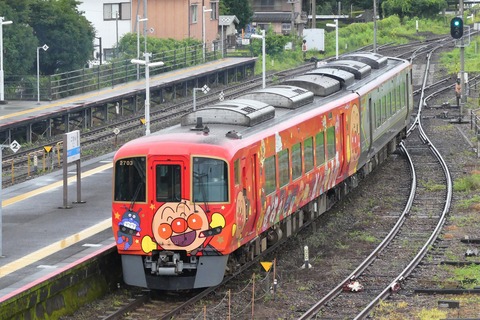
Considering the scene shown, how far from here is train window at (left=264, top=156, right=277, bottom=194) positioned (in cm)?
1844

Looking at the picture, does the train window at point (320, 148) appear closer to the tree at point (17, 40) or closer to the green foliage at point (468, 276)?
the green foliage at point (468, 276)

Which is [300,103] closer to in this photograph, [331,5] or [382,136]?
[382,136]

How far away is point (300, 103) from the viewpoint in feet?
72.9

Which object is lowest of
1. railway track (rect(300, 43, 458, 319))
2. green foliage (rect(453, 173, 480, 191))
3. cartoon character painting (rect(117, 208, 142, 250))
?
railway track (rect(300, 43, 458, 319))

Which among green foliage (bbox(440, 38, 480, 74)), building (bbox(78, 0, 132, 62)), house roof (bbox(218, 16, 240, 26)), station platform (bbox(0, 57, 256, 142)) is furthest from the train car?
house roof (bbox(218, 16, 240, 26))

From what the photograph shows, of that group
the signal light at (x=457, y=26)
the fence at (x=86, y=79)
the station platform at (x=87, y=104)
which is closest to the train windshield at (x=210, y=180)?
the station platform at (x=87, y=104)

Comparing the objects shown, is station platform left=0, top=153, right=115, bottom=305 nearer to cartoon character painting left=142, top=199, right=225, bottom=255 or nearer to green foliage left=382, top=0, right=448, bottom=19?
cartoon character painting left=142, top=199, right=225, bottom=255

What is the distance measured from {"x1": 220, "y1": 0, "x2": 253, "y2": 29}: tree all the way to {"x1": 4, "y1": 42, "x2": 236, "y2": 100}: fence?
742 inches

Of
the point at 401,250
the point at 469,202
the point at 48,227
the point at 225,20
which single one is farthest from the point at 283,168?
the point at 225,20

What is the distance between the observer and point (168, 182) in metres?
16.6

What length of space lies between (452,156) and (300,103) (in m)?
12.0

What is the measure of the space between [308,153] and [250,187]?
3564 millimetres

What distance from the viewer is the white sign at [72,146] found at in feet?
73.8

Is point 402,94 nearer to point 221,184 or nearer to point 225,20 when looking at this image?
point 221,184
